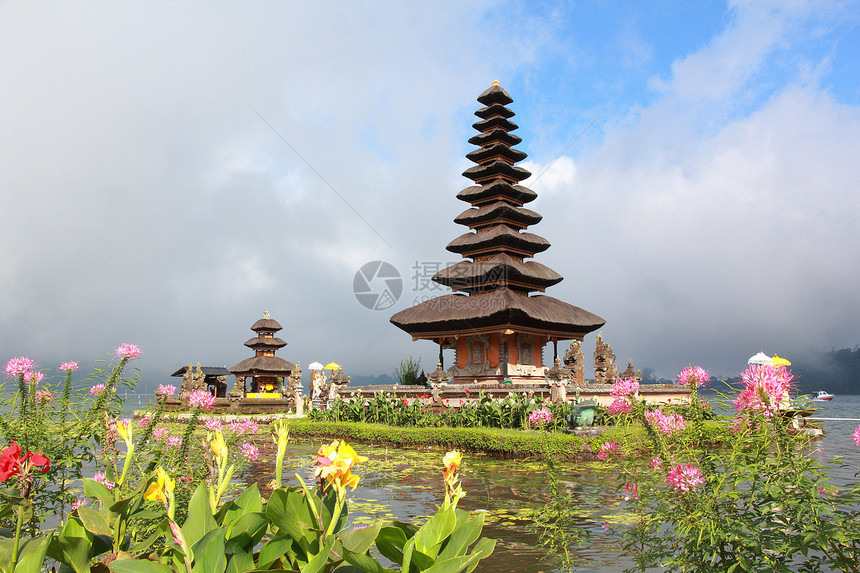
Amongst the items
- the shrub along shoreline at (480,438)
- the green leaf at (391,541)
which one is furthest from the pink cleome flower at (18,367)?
the shrub along shoreline at (480,438)

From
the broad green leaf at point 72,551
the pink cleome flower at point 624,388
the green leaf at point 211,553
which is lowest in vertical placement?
the broad green leaf at point 72,551

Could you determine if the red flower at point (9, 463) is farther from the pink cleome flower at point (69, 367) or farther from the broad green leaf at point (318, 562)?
the pink cleome flower at point (69, 367)

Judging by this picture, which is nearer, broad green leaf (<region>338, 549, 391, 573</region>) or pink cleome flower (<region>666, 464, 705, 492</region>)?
broad green leaf (<region>338, 549, 391, 573</region>)

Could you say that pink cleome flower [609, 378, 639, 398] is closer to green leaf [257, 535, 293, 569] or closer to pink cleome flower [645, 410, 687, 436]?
pink cleome flower [645, 410, 687, 436]

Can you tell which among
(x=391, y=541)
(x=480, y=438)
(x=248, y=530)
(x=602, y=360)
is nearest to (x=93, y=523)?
(x=248, y=530)

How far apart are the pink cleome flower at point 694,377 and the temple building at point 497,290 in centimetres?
1917

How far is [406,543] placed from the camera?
1856 millimetres

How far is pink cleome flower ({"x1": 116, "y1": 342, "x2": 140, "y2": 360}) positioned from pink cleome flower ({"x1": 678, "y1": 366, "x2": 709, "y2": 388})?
436 centimetres

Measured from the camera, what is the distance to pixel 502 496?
8406 millimetres

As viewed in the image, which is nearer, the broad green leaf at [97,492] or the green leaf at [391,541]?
the green leaf at [391,541]

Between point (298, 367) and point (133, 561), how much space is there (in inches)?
1238

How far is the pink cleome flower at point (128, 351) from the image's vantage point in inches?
179

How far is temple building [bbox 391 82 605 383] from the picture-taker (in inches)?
971

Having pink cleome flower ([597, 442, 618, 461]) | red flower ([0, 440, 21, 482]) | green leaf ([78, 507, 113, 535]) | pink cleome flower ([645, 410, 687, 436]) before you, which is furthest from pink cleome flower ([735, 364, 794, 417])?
red flower ([0, 440, 21, 482])
